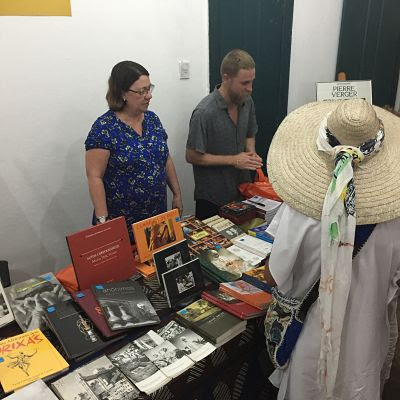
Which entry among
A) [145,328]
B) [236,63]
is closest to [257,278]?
[145,328]

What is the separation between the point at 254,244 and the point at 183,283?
49cm

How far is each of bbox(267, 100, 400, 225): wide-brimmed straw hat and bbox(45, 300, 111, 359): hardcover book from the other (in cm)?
76

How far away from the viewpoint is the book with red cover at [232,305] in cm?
141

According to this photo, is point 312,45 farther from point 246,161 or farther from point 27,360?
point 27,360

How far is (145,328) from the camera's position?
1370mm

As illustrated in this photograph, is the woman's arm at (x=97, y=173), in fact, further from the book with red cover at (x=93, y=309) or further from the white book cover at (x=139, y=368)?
the white book cover at (x=139, y=368)

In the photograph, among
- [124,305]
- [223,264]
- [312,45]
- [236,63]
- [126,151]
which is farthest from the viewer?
[312,45]

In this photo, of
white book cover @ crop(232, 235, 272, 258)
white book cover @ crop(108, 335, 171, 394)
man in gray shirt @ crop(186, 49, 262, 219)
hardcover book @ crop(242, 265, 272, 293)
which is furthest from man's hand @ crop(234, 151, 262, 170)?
white book cover @ crop(108, 335, 171, 394)

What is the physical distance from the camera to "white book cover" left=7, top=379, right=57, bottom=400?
1.09m

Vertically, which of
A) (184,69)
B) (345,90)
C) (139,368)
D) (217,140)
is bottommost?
(139,368)

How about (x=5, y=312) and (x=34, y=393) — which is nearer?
(x=34, y=393)

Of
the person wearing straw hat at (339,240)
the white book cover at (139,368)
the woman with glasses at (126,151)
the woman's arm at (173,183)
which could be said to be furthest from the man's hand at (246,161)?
the white book cover at (139,368)

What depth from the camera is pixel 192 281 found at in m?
1.53

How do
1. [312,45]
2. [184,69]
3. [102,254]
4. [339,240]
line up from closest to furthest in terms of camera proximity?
[339,240] < [102,254] < [184,69] < [312,45]
